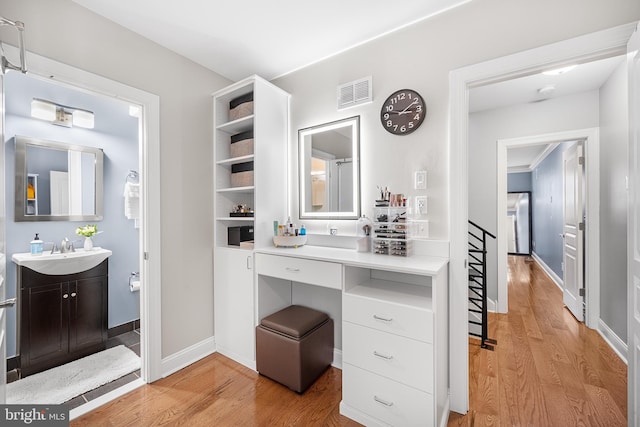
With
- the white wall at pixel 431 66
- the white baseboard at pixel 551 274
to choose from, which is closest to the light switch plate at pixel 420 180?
the white wall at pixel 431 66

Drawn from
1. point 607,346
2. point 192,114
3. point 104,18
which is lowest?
point 607,346

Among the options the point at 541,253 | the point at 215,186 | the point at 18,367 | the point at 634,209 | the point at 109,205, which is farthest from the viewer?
the point at 541,253

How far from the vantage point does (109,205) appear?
2797mm

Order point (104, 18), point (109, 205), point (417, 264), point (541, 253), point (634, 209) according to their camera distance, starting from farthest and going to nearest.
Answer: point (541, 253) < point (109, 205) < point (104, 18) < point (417, 264) < point (634, 209)

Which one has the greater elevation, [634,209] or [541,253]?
[634,209]

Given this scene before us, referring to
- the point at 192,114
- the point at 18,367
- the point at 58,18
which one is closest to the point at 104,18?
the point at 58,18

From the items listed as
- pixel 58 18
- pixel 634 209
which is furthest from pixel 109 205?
pixel 634 209

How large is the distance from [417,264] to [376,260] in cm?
24

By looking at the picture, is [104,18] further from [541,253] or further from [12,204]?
[541,253]

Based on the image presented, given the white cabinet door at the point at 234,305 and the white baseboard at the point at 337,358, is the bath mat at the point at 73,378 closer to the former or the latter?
the white cabinet door at the point at 234,305

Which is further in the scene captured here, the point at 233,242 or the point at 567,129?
the point at 567,129

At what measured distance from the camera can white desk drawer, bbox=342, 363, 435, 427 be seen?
4.60ft

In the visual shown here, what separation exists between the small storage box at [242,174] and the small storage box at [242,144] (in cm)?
11

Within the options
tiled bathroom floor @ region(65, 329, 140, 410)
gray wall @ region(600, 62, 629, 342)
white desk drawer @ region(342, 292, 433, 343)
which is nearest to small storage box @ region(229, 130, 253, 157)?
white desk drawer @ region(342, 292, 433, 343)
